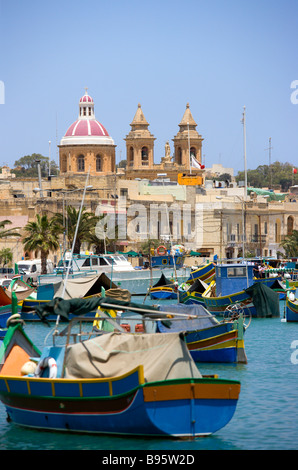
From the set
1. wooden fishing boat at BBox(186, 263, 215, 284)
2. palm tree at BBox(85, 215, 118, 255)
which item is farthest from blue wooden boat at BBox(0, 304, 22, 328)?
palm tree at BBox(85, 215, 118, 255)

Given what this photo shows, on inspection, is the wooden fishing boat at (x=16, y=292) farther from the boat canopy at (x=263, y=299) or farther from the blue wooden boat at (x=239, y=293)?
the boat canopy at (x=263, y=299)

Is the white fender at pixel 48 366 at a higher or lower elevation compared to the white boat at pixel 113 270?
higher

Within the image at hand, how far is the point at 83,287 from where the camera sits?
117 ft

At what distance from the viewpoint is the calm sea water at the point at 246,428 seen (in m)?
15.5

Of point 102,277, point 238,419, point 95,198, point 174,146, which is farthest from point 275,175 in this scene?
point 238,419

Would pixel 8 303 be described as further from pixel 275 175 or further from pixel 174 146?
pixel 275 175

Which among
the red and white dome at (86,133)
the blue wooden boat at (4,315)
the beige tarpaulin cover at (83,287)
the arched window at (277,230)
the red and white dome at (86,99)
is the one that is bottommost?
the arched window at (277,230)

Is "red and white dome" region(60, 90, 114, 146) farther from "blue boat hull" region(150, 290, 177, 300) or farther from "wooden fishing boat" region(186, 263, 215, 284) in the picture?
"blue boat hull" region(150, 290, 177, 300)

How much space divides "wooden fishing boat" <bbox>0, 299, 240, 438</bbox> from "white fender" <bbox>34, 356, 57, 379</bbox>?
0.02m

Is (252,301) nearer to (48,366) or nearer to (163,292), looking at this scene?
(163,292)

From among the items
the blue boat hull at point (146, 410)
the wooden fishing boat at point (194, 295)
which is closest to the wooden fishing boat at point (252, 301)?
the wooden fishing boat at point (194, 295)

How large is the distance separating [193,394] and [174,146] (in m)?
104

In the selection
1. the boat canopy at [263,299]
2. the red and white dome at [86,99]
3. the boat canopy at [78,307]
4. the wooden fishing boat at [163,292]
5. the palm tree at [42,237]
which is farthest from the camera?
the red and white dome at [86,99]

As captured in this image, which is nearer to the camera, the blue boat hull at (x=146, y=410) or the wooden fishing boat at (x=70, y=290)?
the blue boat hull at (x=146, y=410)
